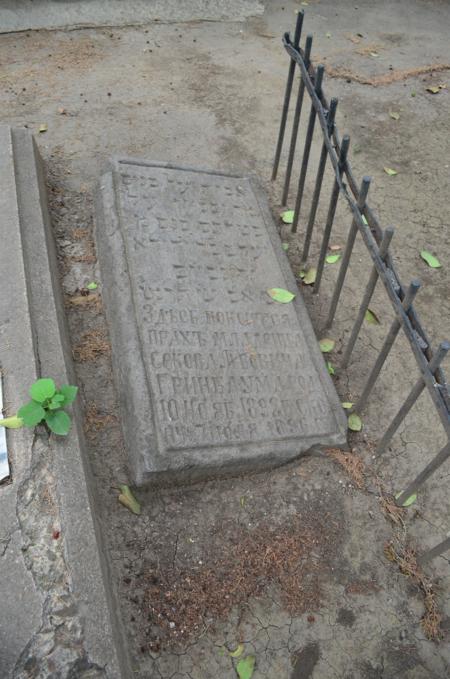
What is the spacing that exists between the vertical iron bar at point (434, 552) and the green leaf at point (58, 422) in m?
1.22

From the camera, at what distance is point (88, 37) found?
4.62 metres

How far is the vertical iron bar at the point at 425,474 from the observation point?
69.8 inches

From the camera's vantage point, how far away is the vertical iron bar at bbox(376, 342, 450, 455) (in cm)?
171

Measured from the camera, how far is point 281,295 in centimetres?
272

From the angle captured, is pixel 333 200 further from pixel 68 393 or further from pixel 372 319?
pixel 68 393

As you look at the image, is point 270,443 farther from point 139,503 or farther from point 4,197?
point 4,197

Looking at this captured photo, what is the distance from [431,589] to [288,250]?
1.86m

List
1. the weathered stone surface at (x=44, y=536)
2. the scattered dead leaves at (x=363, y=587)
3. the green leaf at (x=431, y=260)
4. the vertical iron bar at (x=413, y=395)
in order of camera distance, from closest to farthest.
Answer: the weathered stone surface at (x=44, y=536), the vertical iron bar at (x=413, y=395), the scattered dead leaves at (x=363, y=587), the green leaf at (x=431, y=260)

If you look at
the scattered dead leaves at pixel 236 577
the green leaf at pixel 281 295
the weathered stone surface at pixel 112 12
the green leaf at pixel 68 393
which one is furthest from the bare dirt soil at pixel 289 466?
the green leaf at pixel 68 393

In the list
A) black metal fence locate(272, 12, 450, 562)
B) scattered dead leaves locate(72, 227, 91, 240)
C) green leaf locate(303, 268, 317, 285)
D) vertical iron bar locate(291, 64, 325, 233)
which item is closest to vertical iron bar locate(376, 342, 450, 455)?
black metal fence locate(272, 12, 450, 562)

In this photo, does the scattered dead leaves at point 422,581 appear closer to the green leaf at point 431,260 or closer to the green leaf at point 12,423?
the green leaf at point 12,423

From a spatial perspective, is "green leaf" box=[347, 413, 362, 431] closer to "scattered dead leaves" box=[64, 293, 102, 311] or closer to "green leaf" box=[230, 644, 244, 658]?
"green leaf" box=[230, 644, 244, 658]

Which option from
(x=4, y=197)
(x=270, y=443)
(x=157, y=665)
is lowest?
(x=157, y=665)

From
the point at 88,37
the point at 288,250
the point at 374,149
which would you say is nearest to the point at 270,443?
the point at 288,250
